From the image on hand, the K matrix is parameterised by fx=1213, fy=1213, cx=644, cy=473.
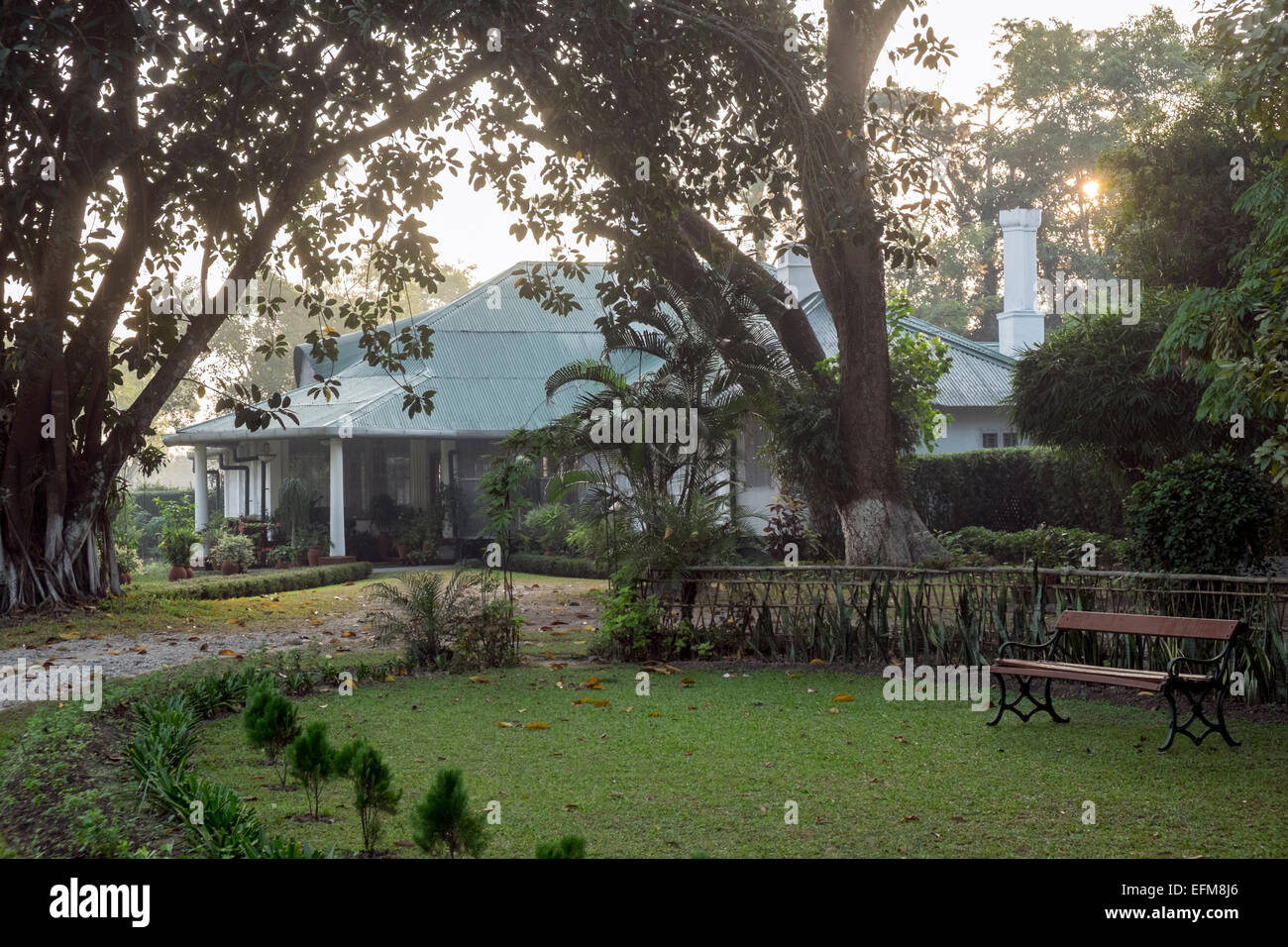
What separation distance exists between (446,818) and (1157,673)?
18.5ft

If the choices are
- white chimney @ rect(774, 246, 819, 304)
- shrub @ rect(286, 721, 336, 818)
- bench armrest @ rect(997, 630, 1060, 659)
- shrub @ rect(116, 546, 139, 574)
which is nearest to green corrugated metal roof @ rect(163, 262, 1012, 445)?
white chimney @ rect(774, 246, 819, 304)

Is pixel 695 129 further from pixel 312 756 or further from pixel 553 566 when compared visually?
pixel 553 566

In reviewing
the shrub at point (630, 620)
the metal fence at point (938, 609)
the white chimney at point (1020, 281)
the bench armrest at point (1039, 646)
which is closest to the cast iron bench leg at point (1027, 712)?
the bench armrest at point (1039, 646)

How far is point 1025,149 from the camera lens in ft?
138

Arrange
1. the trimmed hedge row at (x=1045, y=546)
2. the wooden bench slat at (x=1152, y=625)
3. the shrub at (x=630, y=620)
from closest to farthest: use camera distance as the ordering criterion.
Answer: the wooden bench slat at (x=1152, y=625) → the shrub at (x=630, y=620) → the trimmed hedge row at (x=1045, y=546)

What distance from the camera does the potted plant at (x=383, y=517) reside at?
28.0 metres

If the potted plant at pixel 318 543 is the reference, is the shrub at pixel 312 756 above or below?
below

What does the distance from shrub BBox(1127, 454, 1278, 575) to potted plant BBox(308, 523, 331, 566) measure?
18.5 m

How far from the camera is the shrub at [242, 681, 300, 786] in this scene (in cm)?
646

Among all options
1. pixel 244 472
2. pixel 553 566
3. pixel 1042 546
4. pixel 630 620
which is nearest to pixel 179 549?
pixel 553 566

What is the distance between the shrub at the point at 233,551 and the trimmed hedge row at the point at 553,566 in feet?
16.9

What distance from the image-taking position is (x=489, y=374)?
2977 centimetres

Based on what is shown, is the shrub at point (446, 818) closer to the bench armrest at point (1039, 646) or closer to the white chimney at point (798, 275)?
the bench armrest at point (1039, 646)
